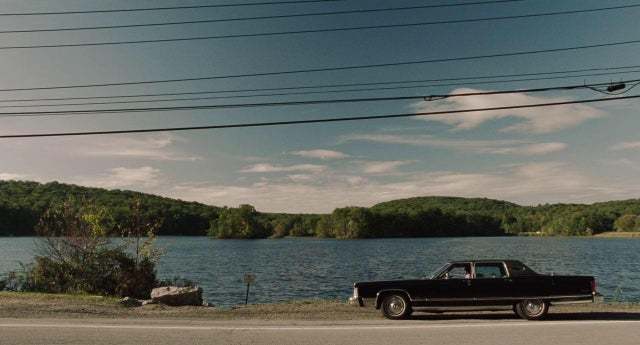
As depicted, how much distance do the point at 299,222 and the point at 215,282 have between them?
14032cm

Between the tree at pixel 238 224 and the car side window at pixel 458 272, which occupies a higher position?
the tree at pixel 238 224

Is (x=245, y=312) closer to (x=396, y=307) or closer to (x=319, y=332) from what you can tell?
(x=396, y=307)

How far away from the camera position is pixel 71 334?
11062mm

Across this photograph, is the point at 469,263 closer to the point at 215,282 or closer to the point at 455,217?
the point at 215,282

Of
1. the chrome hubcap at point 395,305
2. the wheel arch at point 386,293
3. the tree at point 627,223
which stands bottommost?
the chrome hubcap at point 395,305

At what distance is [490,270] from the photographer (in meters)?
14.9

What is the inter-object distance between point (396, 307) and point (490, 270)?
2.93 m

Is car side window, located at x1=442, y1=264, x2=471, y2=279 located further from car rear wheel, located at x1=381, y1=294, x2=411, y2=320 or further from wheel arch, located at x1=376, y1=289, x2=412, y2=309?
car rear wheel, located at x1=381, y1=294, x2=411, y2=320

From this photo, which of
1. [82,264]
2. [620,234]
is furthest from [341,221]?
[82,264]

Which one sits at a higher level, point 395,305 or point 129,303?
point 395,305

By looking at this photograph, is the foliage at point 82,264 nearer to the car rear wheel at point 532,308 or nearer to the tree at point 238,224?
the car rear wheel at point 532,308

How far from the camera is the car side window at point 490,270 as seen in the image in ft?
48.5

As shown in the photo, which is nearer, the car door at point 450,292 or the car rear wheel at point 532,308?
the car rear wheel at point 532,308

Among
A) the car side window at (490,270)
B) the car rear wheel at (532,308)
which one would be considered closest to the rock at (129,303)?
the car side window at (490,270)
